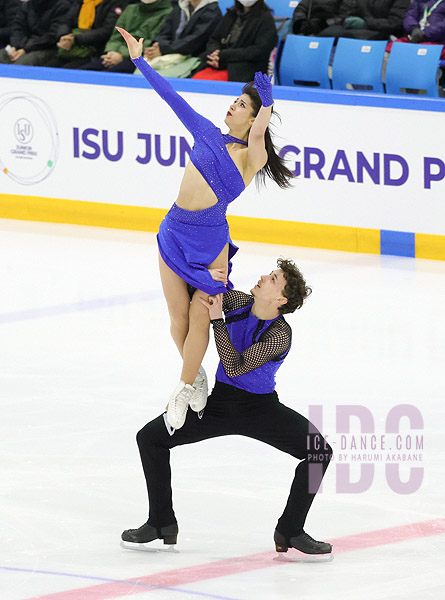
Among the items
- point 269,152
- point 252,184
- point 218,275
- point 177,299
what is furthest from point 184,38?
point 218,275

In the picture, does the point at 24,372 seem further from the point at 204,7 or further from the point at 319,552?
the point at 204,7

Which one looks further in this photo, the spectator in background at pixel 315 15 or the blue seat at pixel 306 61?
the spectator in background at pixel 315 15

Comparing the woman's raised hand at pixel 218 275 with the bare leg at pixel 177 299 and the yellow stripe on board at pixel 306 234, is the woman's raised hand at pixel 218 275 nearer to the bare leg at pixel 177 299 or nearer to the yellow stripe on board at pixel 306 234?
the bare leg at pixel 177 299

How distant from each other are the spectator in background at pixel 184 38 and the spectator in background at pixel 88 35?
2.03ft

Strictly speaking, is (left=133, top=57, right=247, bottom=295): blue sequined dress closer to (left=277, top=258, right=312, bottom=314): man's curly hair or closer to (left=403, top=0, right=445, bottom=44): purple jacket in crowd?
(left=277, top=258, right=312, bottom=314): man's curly hair

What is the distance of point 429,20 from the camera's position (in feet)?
30.3

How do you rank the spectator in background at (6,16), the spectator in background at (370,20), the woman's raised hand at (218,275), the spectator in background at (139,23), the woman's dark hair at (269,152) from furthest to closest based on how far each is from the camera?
→ the spectator in background at (6,16) → the spectator in background at (139,23) → the spectator in background at (370,20) → the woman's dark hair at (269,152) → the woman's raised hand at (218,275)

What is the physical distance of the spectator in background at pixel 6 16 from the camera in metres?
11.4

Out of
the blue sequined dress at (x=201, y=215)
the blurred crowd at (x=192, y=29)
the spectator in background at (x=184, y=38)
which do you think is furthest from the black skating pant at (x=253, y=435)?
the spectator in background at (x=184, y=38)

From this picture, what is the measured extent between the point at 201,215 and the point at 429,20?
521 centimetres

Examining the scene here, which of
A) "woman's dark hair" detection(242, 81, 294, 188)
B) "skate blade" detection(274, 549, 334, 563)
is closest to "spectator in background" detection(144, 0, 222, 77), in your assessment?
"woman's dark hair" detection(242, 81, 294, 188)

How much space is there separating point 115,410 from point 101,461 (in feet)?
2.12

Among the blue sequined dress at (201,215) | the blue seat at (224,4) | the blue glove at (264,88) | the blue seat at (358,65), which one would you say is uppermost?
the blue glove at (264,88)

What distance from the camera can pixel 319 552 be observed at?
4066 mm
